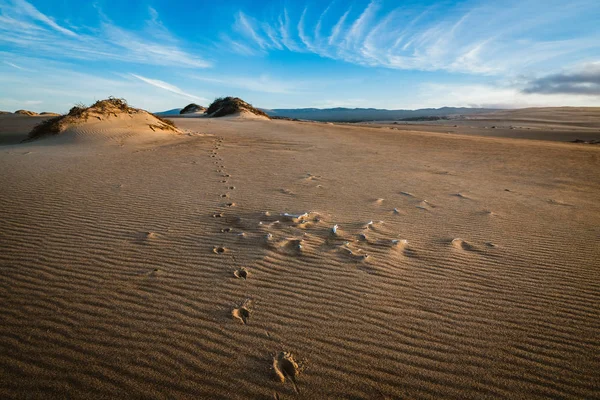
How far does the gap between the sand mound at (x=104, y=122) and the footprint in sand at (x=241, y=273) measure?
36.9ft

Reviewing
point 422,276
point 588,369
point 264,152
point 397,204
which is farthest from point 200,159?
point 588,369

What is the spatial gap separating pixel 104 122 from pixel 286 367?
557 inches

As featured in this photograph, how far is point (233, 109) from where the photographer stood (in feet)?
103

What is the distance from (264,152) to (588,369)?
30.3ft

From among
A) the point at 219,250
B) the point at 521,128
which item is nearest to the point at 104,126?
the point at 219,250

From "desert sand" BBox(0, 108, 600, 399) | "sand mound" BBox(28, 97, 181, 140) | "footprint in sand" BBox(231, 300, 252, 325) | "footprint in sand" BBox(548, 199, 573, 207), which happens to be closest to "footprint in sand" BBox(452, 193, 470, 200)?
"desert sand" BBox(0, 108, 600, 399)

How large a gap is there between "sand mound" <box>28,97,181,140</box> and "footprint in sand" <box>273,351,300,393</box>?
1238 centimetres

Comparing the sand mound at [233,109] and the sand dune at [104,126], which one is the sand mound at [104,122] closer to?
the sand dune at [104,126]

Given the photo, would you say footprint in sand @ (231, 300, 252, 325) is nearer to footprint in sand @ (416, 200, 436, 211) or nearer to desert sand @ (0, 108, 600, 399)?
desert sand @ (0, 108, 600, 399)

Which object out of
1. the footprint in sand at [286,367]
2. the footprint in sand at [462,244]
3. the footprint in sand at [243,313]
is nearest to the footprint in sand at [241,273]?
the footprint in sand at [243,313]

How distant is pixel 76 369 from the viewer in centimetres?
189

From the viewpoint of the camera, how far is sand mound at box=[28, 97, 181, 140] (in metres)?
12.2

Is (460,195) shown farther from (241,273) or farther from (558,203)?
(241,273)

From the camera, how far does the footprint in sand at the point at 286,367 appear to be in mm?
1909
